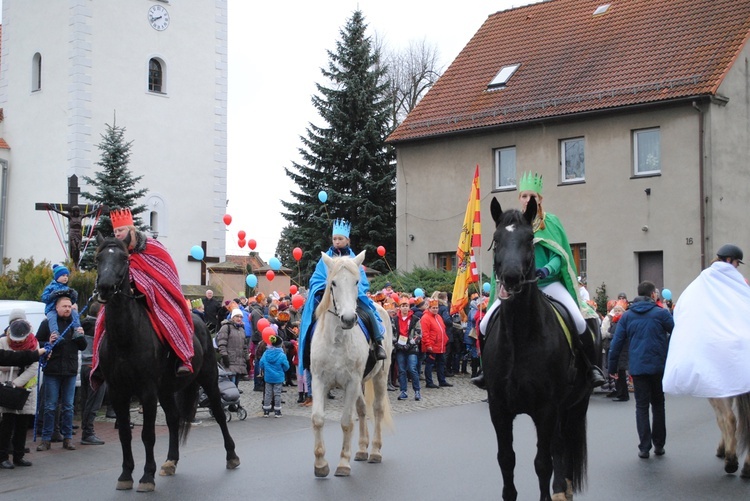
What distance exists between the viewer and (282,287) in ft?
109

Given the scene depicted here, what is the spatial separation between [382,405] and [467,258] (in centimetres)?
1169

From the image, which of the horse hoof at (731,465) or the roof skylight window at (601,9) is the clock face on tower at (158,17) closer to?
the roof skylight window at (601,9)

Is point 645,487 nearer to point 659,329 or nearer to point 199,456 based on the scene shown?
point 659,329

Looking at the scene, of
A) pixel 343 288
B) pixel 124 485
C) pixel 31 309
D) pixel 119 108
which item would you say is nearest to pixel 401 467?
pixel 343 288

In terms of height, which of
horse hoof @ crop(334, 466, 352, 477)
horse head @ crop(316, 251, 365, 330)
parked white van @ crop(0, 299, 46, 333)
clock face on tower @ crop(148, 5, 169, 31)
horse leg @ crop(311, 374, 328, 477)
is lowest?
horse hoof @ crop(334, 466, 352, 477)

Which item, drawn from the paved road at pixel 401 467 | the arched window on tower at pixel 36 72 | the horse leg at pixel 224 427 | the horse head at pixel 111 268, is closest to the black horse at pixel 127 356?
the horse head at pixel 111 268

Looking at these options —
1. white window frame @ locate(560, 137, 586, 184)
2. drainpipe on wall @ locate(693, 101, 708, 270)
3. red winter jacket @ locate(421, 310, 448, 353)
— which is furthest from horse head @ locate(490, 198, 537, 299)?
white window frame @ locate(560, 137, 586, 184)

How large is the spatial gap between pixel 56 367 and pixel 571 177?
24.1 m

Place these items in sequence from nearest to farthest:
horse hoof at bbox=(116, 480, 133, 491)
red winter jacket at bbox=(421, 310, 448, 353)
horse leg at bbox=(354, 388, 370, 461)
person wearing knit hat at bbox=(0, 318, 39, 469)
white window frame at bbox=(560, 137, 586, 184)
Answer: horse hoof at bbox=(116, 480, 133, 491) < person wearing knit hat at bbox=(0, 318, 39, 469) < horse leg at bbox=(354, 388, 370, 461) < red winter jacket at bbox=(421, 310, 448, 353) < white window frame at bbox=(560, 137, 586, 184)

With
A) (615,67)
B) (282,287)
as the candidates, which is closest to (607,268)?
(615,67)

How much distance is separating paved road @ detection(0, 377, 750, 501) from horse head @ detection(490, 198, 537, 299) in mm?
2945

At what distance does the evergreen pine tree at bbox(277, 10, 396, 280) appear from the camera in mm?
39750

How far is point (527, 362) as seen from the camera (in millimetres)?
7551

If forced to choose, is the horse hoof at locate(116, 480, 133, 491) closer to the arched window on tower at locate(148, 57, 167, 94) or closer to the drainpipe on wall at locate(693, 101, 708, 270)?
the drainpipe on wall at locate(693, 101, 708, 270)
